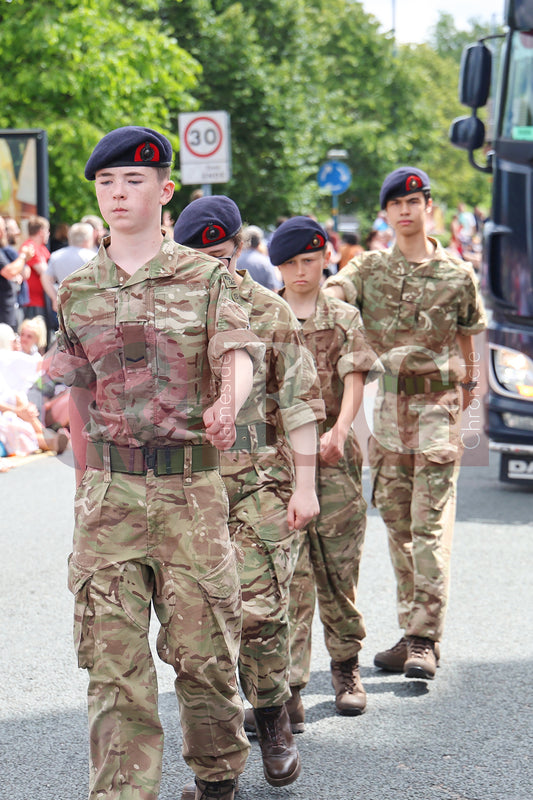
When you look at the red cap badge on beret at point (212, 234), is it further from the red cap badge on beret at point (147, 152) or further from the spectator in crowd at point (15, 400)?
the spectator in crowd at point (15, 400)

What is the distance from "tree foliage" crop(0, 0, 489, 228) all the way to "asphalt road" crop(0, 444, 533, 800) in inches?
632

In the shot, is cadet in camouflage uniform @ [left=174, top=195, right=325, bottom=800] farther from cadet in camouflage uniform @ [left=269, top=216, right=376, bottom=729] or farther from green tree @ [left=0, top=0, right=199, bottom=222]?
green tree @ [left=0, top=0, right=199, bottom=222]

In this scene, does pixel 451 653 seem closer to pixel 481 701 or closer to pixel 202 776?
pixel 481 701

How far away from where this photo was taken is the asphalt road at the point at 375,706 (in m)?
4.16

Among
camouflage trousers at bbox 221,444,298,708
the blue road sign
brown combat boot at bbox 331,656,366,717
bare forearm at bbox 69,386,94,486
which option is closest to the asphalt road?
brown combat boot at bbox 331,656,366,717

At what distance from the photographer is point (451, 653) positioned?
5.64 metres

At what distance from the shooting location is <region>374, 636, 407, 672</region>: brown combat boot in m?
5.43

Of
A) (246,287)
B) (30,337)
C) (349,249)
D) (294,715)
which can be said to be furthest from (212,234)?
(349,249)

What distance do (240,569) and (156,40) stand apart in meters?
21.5

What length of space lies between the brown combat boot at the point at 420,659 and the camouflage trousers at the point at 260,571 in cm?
109

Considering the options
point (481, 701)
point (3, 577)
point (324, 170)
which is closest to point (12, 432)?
point (3, 577)

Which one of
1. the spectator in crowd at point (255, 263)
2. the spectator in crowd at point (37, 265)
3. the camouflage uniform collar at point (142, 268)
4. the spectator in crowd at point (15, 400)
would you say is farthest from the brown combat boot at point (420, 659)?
the spectator in crowd at point (37, 265)

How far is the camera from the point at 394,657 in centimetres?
544

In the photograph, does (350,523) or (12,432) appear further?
(12,432)
